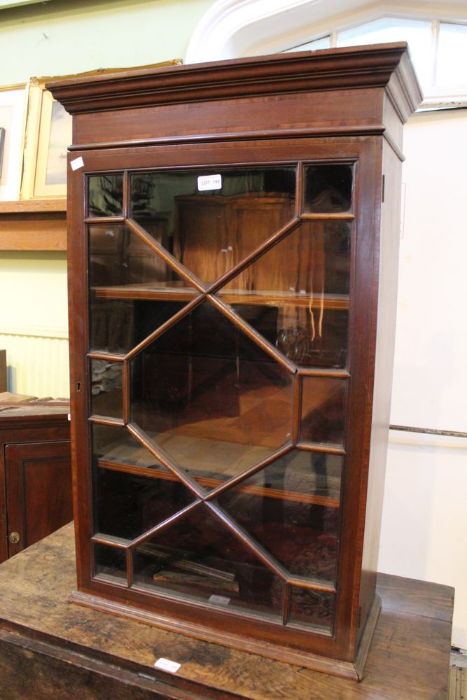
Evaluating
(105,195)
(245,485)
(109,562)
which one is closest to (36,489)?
(109,562)

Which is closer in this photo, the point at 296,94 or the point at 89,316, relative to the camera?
the point at 296,94

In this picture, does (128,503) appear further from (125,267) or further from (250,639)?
(125,267)

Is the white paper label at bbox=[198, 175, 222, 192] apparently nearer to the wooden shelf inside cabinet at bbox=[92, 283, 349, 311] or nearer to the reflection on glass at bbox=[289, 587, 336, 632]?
the wooden shelf inside cabinet at bbox=[92, 283, 349, 311]

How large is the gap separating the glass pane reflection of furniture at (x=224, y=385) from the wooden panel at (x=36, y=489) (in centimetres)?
56

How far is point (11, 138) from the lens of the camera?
1.67 m

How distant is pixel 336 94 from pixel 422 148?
2.12 feet

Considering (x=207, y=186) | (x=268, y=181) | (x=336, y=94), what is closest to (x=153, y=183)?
(x=207, y=186)

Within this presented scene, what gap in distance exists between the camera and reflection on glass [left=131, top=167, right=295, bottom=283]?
33.9 inches

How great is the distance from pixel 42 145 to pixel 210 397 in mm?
1049

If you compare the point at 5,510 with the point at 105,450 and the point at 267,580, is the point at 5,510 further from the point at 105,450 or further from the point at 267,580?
the point at 267,580

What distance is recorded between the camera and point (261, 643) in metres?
0.92

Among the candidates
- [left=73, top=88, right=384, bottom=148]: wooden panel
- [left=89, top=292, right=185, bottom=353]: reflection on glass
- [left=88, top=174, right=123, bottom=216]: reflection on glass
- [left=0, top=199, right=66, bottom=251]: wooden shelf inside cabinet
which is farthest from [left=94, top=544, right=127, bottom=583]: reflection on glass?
[left=0, top=199, right=66, bottom=251]: wooden shelf inside cabinet

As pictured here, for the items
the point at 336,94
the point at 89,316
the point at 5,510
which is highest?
the point at 336,94

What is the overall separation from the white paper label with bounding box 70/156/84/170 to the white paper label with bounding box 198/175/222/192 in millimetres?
217
